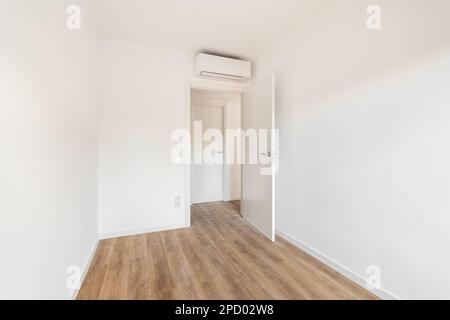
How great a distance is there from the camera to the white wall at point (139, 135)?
2.48m

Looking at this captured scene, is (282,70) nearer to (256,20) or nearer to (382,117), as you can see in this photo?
(256,20)

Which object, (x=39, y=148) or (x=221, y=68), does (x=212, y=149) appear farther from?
(x=39, y=148)

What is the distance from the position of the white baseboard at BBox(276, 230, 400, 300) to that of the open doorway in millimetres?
1919

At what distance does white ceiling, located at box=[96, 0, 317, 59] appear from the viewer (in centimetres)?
191

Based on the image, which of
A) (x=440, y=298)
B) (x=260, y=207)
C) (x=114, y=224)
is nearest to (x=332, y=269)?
(x=440, y=298)

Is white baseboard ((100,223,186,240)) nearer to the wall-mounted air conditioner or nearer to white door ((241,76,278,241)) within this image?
white door ((241,76,278,241))

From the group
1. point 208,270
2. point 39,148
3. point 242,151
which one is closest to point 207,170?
point 242,151

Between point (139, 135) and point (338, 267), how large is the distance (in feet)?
8.39

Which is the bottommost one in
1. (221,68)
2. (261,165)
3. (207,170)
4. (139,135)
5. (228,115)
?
(207,170)

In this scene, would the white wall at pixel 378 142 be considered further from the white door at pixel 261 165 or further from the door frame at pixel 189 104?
the door frame at pixel 189 104

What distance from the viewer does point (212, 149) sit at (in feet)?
14.0

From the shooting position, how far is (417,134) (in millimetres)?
1257

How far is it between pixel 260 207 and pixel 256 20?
2.15m

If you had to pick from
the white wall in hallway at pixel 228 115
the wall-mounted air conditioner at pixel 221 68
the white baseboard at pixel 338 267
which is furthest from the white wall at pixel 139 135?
the white baseboard at pixel 338 267
